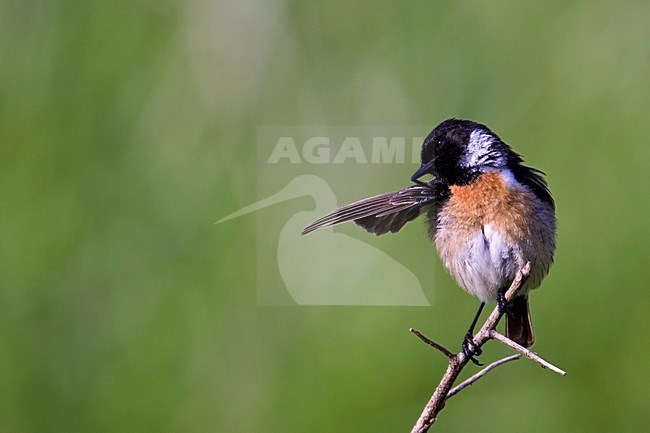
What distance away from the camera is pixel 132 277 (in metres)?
4.09

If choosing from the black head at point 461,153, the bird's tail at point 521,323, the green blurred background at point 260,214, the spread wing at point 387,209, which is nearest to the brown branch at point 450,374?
the spread wing at point 387,209

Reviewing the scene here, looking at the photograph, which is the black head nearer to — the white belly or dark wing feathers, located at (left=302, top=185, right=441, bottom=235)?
dark wing feathers, located at (left=302, top=185, right=441, bottom=235)

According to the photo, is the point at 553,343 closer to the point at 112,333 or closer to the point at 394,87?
the point at 394,87

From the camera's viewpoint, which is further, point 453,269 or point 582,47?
point 582,47

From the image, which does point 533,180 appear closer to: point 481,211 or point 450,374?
point 481,211

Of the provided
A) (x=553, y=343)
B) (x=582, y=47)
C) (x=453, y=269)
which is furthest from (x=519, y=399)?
(x=582, y=47)

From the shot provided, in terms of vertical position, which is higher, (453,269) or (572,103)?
(572,103)

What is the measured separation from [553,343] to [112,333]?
188 cm

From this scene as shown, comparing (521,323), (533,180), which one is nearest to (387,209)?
(533,180)

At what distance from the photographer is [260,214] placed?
13.9ft

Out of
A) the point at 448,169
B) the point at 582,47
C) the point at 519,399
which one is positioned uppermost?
the point at 582,47

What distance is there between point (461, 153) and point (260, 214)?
126cm

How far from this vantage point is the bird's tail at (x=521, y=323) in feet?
11.4

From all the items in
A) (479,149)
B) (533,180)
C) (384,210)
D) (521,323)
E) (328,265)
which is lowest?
(521,323)
